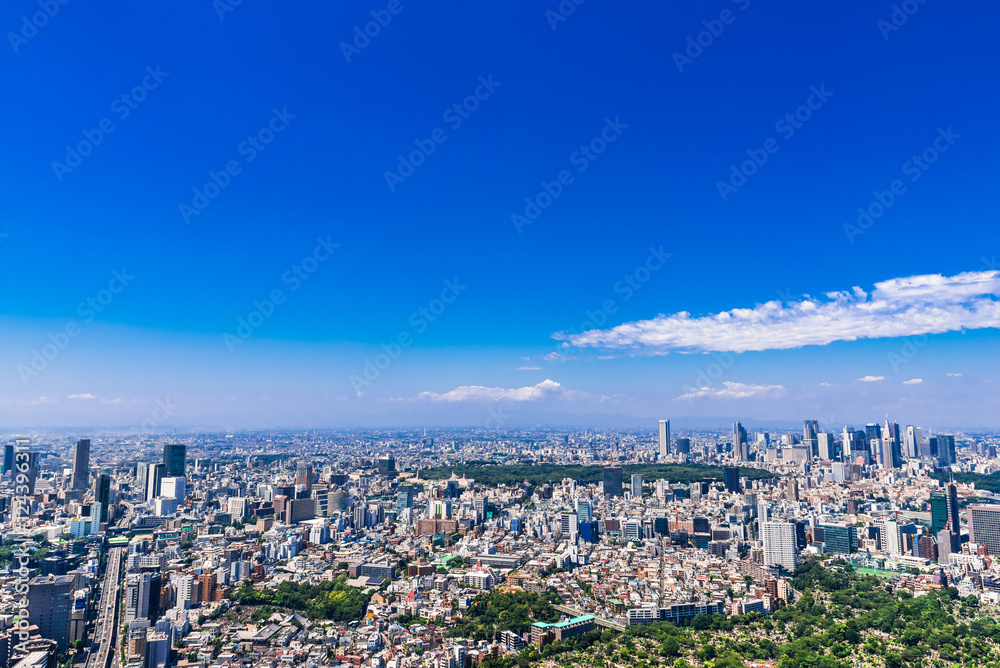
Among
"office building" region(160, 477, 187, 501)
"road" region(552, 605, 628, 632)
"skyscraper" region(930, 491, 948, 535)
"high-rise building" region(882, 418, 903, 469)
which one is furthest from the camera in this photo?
"high-rise building" region(882, 418, 903, 469)

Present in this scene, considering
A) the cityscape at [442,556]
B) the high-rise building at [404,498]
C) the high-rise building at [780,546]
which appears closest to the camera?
the cityscape at [442,556]

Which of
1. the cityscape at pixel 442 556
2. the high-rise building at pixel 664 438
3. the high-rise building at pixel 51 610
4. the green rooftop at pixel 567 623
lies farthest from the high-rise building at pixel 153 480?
the high-rise building at pixel 664 438

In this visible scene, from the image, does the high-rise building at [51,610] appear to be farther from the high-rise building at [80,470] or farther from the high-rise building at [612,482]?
the high-rise building at [612,482]

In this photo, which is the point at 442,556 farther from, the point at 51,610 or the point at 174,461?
the point at 174,461

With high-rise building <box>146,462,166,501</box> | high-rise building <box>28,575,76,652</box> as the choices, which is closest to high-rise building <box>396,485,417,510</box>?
high-rise building <box>146,462,166,501</box>

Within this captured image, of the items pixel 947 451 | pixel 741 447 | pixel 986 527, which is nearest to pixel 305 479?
pixel 986 527

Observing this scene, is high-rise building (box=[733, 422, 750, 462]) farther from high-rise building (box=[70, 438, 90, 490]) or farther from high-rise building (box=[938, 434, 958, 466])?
high-rise building (box=[70, 438, 90, 490])
